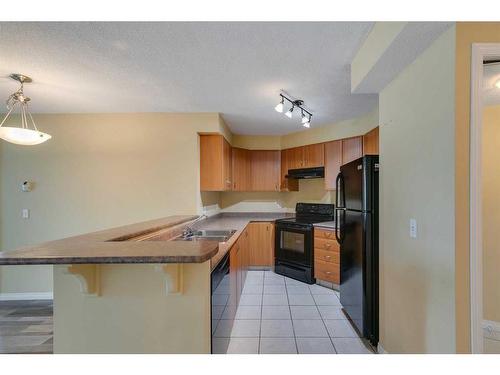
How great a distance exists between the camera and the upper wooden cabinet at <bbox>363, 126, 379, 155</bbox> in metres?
2.87

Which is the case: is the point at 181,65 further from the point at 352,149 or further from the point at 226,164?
the point at 352,149

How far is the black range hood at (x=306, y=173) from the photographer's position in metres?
3.72

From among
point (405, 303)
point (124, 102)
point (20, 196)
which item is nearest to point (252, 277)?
point (405, 303)

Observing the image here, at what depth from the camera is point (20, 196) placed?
3.01m

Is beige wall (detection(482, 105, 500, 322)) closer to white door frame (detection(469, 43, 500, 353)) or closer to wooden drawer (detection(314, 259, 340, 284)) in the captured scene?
white door frame (detection(469, 43, 500, 353))

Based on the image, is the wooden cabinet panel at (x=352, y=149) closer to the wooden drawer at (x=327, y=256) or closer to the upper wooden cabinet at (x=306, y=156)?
the upper wooden cabinet at (x=306, y=156)

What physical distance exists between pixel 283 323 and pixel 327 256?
3.85ft

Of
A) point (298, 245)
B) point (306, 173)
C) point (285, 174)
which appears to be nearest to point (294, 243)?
point (298, 245)

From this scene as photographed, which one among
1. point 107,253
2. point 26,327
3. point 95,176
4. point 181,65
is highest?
point 181,65

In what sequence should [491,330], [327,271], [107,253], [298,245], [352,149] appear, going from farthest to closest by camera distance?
[298,245] → [352,149] → [327,271] → [491,330] → [107,253]

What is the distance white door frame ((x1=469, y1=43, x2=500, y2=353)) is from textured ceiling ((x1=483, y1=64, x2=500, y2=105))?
22 centimetres

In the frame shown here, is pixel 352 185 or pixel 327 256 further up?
pixel 352 185

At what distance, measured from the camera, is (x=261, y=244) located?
389 cm

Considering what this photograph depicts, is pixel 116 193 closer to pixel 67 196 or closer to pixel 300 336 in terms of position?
pixel 67 196
